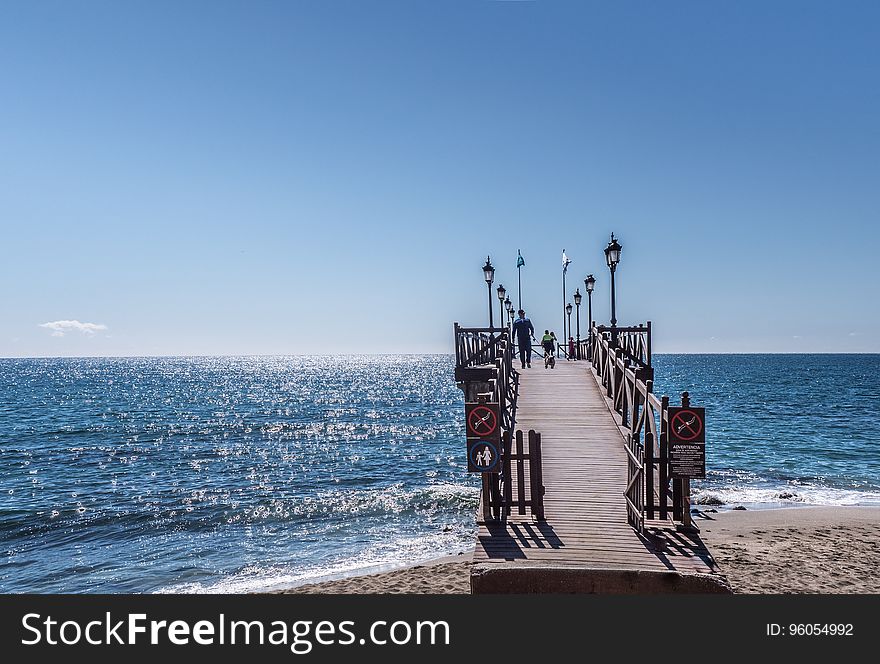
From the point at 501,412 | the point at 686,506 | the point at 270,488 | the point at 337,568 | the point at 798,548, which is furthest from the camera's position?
the point at 270,488

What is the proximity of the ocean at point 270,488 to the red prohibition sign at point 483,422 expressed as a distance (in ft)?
28.8

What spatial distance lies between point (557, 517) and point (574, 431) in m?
4.42

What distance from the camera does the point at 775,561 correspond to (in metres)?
15.3

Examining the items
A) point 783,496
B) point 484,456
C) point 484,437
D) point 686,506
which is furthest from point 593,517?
point 783,496

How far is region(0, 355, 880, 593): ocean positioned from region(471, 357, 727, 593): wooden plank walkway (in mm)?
7447

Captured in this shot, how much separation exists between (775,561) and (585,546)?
10194 mm

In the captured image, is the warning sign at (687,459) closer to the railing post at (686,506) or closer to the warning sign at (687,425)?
the warning sign at (687,425)

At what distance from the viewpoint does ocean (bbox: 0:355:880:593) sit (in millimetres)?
16859

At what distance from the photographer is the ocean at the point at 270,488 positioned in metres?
16.9

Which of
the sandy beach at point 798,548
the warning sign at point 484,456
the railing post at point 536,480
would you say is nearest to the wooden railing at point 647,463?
the railing post at point 536,480

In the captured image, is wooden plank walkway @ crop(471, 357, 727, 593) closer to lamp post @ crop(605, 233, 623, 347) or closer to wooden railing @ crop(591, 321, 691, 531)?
wooden railing @ crop(591, 321, 691, 531)

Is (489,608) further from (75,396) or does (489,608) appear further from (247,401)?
(75,396)

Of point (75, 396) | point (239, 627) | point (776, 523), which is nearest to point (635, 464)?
point (239, 627)

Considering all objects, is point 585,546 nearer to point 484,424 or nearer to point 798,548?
point 484,424
